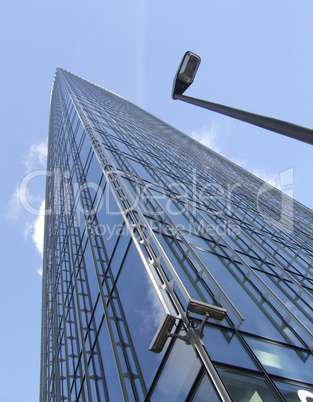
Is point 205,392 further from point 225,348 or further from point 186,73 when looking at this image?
point 186,73

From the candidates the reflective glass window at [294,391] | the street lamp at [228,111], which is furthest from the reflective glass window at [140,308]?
the street lamp at [228,111]

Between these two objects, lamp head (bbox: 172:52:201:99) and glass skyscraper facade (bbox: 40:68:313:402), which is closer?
glass skyscraper facade (bbox: 40:68:313:402)

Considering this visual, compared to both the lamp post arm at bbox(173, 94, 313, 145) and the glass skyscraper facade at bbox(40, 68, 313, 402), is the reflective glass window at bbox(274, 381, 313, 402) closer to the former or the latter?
the glass skyscraper facade at bbox(40, 68, 313, 402)

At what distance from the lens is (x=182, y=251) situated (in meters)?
9.34

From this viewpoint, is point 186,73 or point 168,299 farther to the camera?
point 186,73

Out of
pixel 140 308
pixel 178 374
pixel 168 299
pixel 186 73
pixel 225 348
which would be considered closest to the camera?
pixel 178 374

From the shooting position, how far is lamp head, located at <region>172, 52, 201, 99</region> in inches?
285

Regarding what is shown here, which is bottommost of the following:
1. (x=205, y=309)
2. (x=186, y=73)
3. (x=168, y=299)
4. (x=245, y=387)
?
(x=245, y=387)

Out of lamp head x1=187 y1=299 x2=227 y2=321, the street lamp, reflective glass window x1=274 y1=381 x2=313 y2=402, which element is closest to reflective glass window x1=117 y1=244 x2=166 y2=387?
lamp head x1=187 y1=299 x2=227 y2=321

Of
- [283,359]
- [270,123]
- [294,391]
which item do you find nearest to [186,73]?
[270,123]

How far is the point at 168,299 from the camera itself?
7160mm

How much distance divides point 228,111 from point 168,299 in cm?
379

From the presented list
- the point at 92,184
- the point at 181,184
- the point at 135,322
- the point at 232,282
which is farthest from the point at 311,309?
the point at 92,184

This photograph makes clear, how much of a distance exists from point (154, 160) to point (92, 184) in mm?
5284
